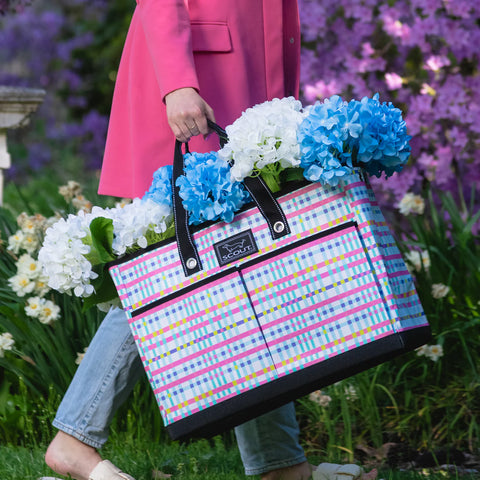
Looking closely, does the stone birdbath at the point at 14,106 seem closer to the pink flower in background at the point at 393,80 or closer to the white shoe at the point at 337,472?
the pink flower in background at the point at 393,80

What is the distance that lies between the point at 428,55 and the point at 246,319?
2645 mm

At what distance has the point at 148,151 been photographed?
1854 millimetres

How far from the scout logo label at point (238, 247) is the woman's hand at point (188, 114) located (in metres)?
0.27

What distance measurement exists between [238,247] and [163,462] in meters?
0.90

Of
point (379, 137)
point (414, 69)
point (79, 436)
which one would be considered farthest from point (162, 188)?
point (414, 69)

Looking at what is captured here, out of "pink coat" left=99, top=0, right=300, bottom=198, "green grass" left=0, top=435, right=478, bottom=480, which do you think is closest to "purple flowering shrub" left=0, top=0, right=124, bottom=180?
"green grass" left=0, top=435, right=478, bottom=480

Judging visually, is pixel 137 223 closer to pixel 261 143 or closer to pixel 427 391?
pixel 261 143

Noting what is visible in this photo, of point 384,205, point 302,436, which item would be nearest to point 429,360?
point 302,436

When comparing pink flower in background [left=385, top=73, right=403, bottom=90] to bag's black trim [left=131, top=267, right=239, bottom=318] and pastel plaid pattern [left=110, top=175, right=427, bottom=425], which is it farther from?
bag's black trim [left=131, top=267, right=239, bottom=318]

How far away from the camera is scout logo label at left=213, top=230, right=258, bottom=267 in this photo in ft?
5.07

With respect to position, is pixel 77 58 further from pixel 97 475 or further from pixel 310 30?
pixel 97 475

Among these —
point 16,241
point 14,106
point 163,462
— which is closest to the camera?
point 163,462

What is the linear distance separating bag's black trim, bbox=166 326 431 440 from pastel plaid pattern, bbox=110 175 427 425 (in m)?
0.01

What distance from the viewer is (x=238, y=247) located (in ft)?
5.07
